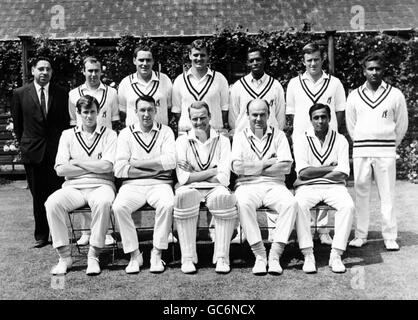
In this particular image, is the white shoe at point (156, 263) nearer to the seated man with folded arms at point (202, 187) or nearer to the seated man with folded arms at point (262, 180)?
the seated man with folded arms at point (202, 187)

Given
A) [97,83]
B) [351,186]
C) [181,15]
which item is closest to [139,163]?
[97,83]

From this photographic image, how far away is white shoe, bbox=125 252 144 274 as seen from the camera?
4.50 m

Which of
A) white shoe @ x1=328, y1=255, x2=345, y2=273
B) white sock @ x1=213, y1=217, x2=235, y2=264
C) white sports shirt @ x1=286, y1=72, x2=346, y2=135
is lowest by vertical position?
white shoe @ x1=328, y1=255, x2=345, y2=273

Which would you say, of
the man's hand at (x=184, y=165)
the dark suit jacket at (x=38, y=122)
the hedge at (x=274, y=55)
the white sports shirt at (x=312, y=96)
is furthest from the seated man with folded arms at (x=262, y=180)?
the hedge at (x=274, y=55)

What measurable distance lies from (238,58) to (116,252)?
5.78 metres

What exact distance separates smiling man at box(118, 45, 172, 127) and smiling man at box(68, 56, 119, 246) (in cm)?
14

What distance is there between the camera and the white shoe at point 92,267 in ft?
14.7

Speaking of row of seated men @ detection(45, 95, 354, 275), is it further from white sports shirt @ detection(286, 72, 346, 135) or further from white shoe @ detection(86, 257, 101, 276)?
white sports shirt @ detection(286, 72, 346, 135)

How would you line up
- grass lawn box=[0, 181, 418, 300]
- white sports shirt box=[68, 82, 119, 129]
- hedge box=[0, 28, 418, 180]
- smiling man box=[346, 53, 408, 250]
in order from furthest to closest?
hedge box=[0, 28, 418, 180]
white sports shirt box=[68, 82, 119, 129]
smiling man box=[346, 53, 408, 250]
grass lawn box=[0, 181, 418, 300]

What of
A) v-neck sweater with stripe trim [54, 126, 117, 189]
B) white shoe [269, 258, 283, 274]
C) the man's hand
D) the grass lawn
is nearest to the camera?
the grass lawn

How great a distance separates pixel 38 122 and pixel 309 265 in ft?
10.7

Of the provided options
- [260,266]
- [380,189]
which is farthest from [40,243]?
[380,189]

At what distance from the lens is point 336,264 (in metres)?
4.45

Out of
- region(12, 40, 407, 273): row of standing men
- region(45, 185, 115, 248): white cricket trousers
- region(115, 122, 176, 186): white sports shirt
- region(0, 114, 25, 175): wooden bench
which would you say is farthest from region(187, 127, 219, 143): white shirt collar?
region(0, 114, 25, 175): wooden bench
